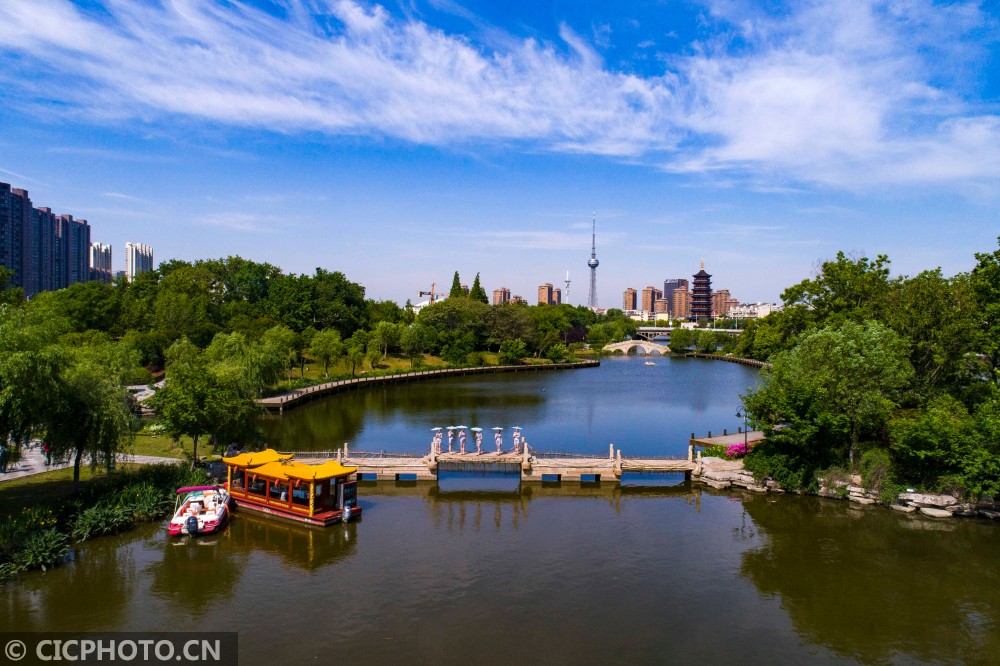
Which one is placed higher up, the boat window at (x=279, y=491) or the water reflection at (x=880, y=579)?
the boat window at (x=279, y=491)

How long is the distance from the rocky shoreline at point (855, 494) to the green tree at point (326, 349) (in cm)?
4500

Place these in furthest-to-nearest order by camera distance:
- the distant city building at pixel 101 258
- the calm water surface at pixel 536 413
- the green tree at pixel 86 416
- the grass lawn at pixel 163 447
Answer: the distant city building at pixel 101 258
the calm water surface at pixel 536 413
the grass lawn at pixel 163 447
the green tree at pixel 86 416

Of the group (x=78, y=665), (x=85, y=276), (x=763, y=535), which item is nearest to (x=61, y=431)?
(x=78, y=665)

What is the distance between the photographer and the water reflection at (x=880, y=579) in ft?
51.1

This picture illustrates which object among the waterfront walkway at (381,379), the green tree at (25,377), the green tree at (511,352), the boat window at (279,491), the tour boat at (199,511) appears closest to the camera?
the green tree at (25,377)

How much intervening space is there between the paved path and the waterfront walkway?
66.1ft

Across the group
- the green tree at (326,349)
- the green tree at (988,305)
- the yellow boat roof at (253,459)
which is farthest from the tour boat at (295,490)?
the green tree at (326,349)

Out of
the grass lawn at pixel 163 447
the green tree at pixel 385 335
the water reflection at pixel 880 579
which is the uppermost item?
the green tree at pixel 385 335

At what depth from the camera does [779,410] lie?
26.9 meters

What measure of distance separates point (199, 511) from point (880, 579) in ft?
73.0

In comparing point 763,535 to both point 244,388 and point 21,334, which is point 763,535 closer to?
point 244,388

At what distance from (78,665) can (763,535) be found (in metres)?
20.9

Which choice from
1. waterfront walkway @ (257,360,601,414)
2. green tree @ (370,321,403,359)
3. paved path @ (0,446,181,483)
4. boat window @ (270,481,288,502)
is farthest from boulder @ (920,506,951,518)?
green tree @ (370,321,403,359)

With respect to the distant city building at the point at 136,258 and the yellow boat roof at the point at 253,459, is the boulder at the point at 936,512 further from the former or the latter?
the distant city building at the point at 136,258
